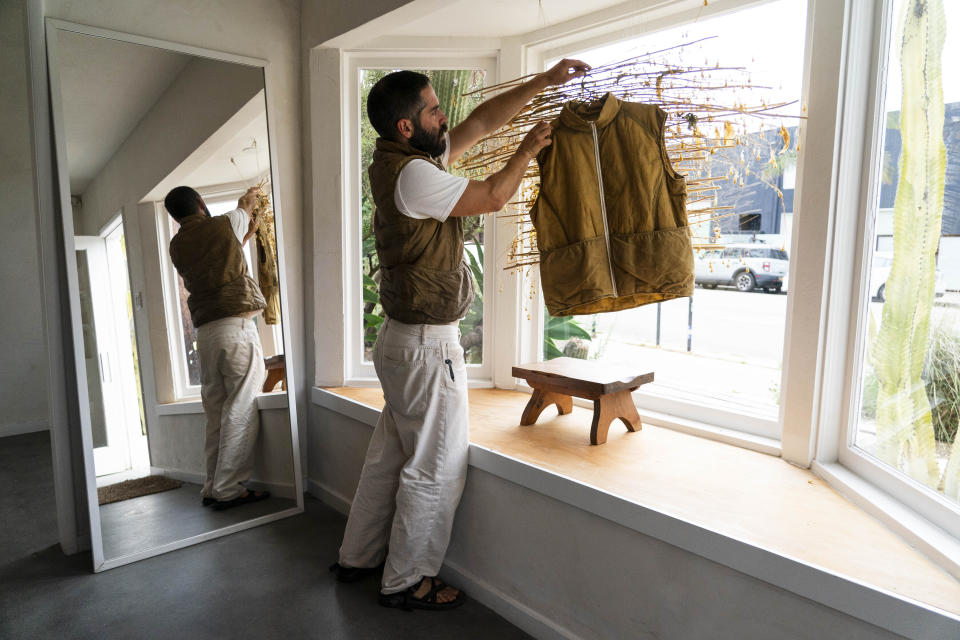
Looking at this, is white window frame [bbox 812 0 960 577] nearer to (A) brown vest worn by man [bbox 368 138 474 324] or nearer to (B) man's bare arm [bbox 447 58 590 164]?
(B) man's bare arm [bbox 447 58 590 164]

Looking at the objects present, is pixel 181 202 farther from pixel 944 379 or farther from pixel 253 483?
pixel 944 379

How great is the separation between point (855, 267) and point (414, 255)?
1400mm

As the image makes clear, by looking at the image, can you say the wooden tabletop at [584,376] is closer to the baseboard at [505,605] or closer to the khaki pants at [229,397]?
the baseboard at [505,605]

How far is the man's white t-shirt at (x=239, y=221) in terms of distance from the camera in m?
2.95

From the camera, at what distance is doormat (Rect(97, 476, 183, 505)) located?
2691 millimetres

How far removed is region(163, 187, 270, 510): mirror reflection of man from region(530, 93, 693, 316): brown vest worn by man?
5.25 feet

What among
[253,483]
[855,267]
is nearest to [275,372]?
[253,483]

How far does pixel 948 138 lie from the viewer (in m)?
1.57

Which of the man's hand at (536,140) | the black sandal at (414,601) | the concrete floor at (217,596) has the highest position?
the man's hand at (536,140)

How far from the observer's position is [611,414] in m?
2.41

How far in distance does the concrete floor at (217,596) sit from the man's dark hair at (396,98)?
1744 mm

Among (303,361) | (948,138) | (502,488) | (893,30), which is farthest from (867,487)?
(303,361)

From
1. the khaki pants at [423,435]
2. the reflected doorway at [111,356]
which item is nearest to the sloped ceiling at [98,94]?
the reflected doorway at [111,356]

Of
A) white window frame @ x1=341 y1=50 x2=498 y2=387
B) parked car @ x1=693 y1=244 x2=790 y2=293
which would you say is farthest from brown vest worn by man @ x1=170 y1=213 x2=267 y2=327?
parked car @ x1=693 y1=244 x2=790 y2=293
